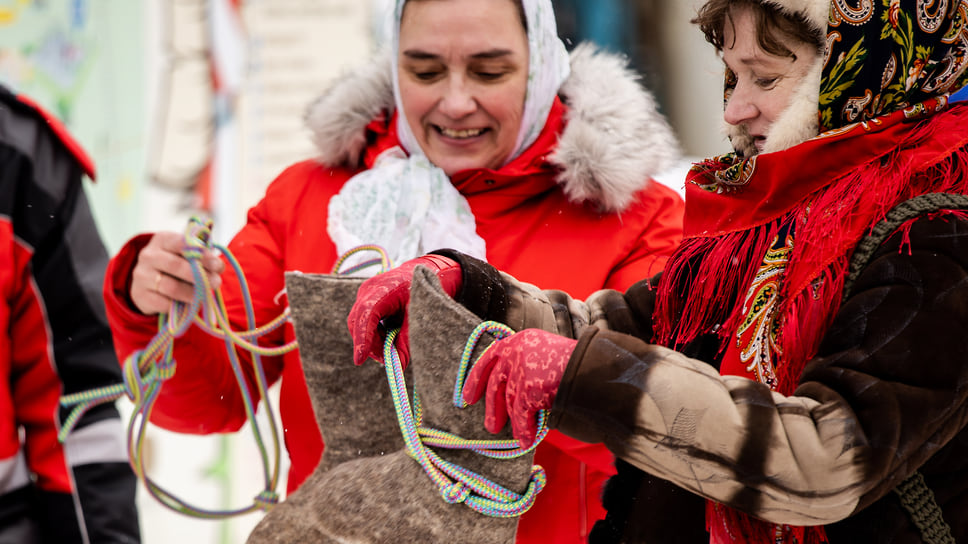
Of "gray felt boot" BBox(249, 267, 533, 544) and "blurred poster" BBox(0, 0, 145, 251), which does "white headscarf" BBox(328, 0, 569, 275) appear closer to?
"gray felt boot" BBox(249, 267, 533, 544)

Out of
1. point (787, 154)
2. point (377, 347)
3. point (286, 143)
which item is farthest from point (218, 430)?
point (286, 143)

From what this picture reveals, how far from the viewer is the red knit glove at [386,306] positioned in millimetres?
1091

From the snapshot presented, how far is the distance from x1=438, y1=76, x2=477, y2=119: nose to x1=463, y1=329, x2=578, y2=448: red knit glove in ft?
2.42

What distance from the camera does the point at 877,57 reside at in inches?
39.3

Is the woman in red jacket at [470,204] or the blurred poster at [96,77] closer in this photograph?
the woman in red jacket at [470,204]

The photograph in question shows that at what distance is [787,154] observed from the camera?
3.38ft

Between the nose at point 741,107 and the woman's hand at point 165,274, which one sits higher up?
the nose at point 741,107

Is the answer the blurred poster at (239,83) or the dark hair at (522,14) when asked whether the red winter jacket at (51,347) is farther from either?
the blurred poster at (239,83)

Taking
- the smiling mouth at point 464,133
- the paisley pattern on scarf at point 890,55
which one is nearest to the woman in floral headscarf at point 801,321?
the paisley pattern on scarf at point 890,55

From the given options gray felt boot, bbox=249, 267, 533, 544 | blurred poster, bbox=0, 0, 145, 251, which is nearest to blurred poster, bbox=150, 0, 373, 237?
blurred poster, bbox=0, 0, 145, 251

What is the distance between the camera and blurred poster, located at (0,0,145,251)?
3176 mm

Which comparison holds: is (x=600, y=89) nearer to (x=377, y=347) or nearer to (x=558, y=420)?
(x=377, y=347)

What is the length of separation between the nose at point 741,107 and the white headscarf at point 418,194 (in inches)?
22.9

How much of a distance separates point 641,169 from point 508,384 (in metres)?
0.81
